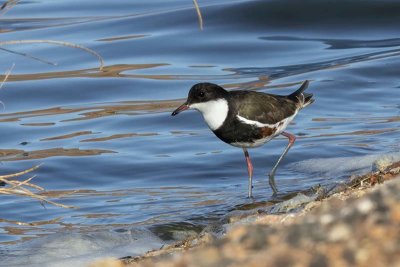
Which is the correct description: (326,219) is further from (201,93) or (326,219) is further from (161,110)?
(161,110)

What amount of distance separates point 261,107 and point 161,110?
3.63 metres

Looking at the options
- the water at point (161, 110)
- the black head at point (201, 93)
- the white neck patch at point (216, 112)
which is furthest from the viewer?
the black head at point (201, 93)

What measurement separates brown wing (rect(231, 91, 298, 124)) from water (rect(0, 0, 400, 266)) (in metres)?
0.67

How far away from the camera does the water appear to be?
8.91 metres

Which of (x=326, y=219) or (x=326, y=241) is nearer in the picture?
(x=326, y=241)

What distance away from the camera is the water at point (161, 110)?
29.2 feet

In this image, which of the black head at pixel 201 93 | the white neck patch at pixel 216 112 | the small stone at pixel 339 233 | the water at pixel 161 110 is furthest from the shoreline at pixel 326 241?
the black head at pixel 201 93

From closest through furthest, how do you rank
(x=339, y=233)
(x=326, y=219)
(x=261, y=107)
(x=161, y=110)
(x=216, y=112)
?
(x=339, y=233), (x=326, y=219), (x=216, y=112), (x=261, y=107), (x=161, y=110)

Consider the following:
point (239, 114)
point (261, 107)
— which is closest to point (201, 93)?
point (239, 114)

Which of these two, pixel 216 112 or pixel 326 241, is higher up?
pixel 326 241

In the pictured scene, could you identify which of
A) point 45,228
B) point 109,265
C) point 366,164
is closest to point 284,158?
point 366,164

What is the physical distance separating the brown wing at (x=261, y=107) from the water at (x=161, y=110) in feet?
2.19

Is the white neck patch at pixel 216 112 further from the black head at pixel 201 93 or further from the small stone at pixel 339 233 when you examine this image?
the small stone at pixel 339 233

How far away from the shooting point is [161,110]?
12.8m
